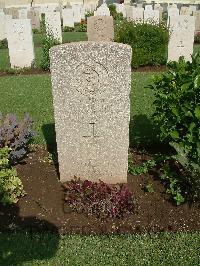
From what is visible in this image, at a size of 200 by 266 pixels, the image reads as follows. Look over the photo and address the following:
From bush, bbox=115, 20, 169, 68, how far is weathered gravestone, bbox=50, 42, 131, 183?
26.9ft

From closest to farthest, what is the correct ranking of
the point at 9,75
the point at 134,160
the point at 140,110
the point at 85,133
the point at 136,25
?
the point at 85,133, the point at 134,160, the point at 140,110, the point at 9,75, the point at 136,25

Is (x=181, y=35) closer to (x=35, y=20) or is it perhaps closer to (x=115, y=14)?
(x=35, y=20)

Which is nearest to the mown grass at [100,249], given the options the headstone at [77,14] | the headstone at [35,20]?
the headstone at [35,20]

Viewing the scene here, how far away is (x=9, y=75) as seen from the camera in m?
12.2

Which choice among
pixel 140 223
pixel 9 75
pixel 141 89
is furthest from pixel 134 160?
pixel 9 75

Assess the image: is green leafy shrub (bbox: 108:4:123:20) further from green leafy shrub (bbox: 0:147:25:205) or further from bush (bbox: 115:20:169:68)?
green leafy shrub (bbox: 0:147:25:205)

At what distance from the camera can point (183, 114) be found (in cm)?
450

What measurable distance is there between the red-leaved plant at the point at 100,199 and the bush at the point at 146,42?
8.57 m

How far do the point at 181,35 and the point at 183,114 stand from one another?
8.54 m

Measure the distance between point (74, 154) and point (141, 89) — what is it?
5132 millimetres

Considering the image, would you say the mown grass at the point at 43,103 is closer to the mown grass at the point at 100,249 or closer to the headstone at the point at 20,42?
the headstone at the point at 20,42

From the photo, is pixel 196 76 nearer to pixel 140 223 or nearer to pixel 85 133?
pixel 85 133

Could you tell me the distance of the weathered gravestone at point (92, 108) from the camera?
4258 mm

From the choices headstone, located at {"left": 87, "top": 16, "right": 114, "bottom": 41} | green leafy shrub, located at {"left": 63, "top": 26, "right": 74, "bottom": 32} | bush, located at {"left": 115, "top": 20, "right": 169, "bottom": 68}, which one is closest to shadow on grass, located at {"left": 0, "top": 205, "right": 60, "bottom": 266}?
headstone, located at {"left": 87, "top": 16, "right": 114, "bottom": 41}
